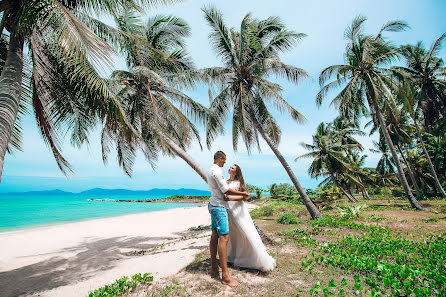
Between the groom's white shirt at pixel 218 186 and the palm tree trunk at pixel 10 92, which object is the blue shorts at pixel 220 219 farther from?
the palm tree trunk at pixel 10 92

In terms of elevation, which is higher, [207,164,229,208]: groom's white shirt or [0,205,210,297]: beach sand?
[207,164,229,208]: groom's white shirt

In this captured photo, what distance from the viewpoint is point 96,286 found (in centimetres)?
438

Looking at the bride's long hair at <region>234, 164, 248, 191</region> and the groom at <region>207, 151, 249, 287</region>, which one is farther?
the bride's long hair at <region>234, 164, 248, 191</region>

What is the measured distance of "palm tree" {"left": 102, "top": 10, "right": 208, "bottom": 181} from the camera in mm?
6793

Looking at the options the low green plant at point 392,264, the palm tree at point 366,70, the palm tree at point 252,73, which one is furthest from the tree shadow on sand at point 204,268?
the palm tree at point 366,70

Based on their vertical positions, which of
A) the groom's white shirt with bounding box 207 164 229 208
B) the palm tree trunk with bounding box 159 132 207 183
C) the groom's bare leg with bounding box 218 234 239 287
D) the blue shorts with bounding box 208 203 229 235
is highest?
the palm tree trunk with bounding box 159 132 207 183

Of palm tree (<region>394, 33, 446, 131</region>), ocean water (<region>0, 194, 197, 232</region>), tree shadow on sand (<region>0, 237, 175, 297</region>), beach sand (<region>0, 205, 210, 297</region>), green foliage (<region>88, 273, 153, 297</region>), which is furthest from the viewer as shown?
ocean water (<region>0, 194, 197, 232</region>)

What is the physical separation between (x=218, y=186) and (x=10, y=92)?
386cm

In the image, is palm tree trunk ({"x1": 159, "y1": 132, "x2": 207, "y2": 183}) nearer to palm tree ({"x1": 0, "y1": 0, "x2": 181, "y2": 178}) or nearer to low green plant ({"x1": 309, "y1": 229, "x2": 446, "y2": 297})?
palm tree ({"x1": 0, "y1": 0, "x2": 181, "y2": 178})

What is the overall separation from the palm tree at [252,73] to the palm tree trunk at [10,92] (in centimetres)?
627

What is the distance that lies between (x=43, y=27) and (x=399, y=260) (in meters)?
8.26

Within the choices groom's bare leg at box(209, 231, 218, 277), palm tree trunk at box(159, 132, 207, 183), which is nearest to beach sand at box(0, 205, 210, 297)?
groom's bare leg at box(209, 231, 218, 277)

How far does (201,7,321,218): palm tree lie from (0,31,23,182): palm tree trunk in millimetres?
6265

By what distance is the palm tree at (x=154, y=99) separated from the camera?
6793 millimetres
